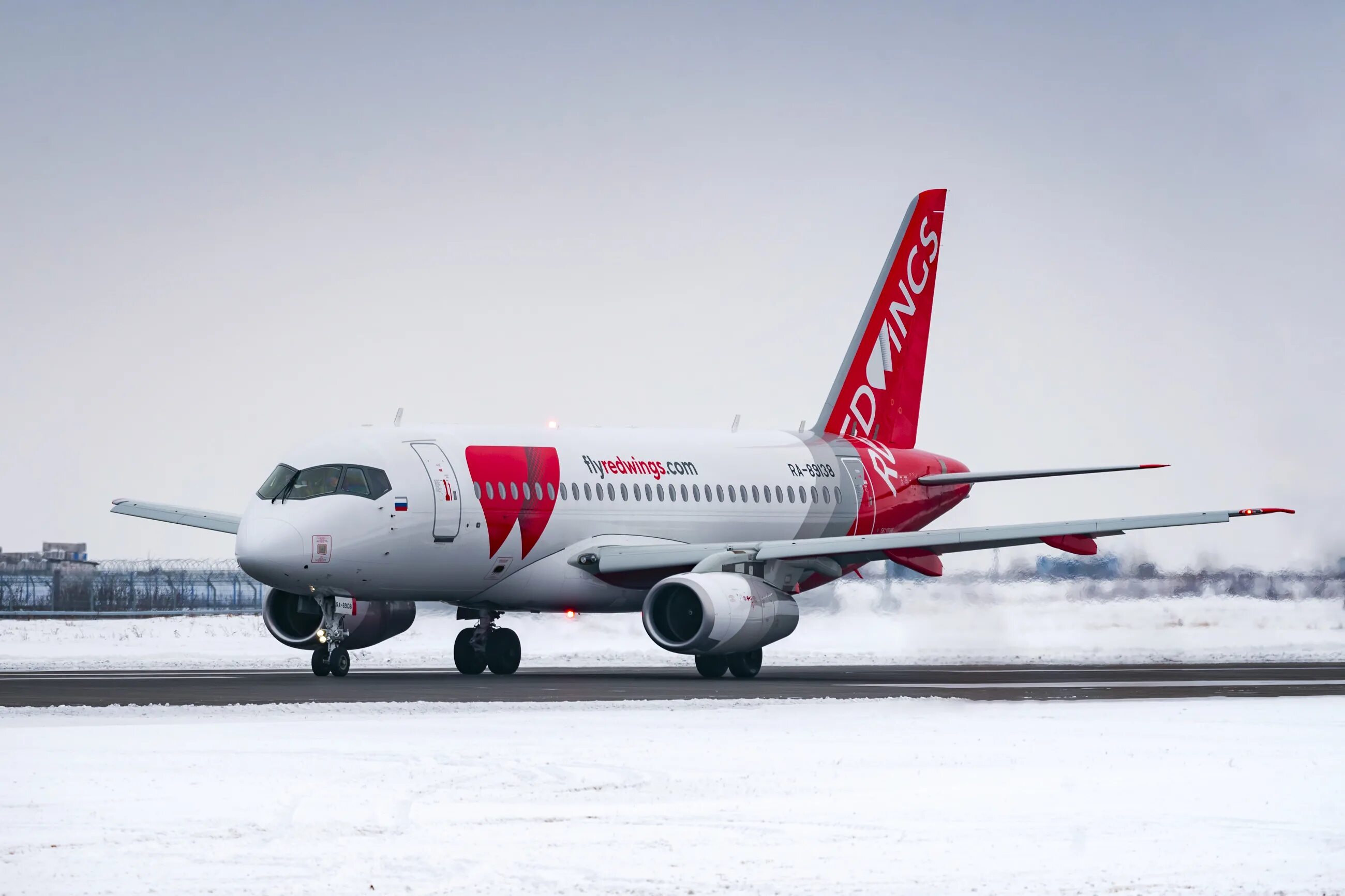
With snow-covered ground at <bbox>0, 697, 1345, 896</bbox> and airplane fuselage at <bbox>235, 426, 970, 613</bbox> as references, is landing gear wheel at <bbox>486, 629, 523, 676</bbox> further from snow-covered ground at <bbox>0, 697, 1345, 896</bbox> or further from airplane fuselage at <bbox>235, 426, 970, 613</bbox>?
snow-covered ground at <bbox>0, 697, 1345, 896</bbox>

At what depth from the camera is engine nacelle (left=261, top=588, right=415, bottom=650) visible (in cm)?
3425

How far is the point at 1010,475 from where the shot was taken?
40688 millimetres

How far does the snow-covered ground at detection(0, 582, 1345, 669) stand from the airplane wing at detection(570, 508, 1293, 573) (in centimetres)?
676

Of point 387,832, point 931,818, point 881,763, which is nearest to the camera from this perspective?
point 387,832

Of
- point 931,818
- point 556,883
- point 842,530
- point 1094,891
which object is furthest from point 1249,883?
point 842,530

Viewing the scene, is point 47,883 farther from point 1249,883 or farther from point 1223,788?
point 1223,788

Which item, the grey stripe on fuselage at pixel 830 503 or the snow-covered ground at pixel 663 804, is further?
the grey stripe on fuselage at pixel 830 503

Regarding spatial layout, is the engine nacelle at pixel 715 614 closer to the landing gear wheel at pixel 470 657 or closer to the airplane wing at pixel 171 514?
the landing gear wheel at pixel 470 657

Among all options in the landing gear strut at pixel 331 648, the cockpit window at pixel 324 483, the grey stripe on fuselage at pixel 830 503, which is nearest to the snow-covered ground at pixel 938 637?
the grey stripe on fuselage at pixel 830 503

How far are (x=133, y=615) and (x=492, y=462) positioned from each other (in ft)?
119

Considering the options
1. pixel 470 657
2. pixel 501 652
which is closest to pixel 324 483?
pixel 470 657

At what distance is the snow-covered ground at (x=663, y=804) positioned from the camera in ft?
39.2

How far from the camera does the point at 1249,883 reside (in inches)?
470

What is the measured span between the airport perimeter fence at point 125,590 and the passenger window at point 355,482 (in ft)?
115
